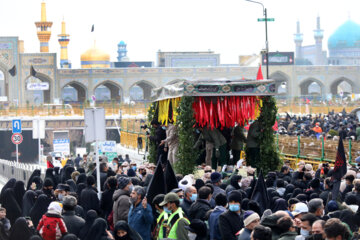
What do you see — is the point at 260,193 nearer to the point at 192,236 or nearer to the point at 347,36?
the point at 192,236

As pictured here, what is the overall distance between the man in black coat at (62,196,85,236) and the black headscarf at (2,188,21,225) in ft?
7.68

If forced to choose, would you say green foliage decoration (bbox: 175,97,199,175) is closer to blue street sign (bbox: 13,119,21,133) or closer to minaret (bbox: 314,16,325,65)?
blue street sign (bbox: 13,119,21,133)

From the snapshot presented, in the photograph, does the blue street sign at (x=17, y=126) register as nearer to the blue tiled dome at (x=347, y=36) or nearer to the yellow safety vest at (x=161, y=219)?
the yellow safety vest at (x=161, y=219)

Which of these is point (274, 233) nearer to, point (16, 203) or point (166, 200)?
point (166, 200)

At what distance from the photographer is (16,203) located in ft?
33.8

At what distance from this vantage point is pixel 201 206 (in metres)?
7.92

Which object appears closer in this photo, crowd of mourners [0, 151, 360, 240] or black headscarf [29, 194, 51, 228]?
crowd of mourners [0, 151, 360, 240]

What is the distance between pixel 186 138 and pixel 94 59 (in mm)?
57456

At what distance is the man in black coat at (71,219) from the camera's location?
781 cm

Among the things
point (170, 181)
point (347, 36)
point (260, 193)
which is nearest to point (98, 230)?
point (260, 193)

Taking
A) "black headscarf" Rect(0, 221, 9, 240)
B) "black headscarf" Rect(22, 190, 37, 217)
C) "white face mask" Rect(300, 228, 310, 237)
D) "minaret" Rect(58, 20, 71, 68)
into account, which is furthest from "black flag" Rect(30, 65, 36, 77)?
"white face mask" Rect(300, 228, 310, 237)

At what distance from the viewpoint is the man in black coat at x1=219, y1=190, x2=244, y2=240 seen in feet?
23.4

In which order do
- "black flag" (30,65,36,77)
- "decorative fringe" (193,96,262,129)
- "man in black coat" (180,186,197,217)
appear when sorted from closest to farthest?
1. "man in black coat" (180,186,197,217)
2. "decorative fringe" (193,96,262,129)
3. "black flag" (30,65,36,77)

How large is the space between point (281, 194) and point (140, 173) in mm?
3374
